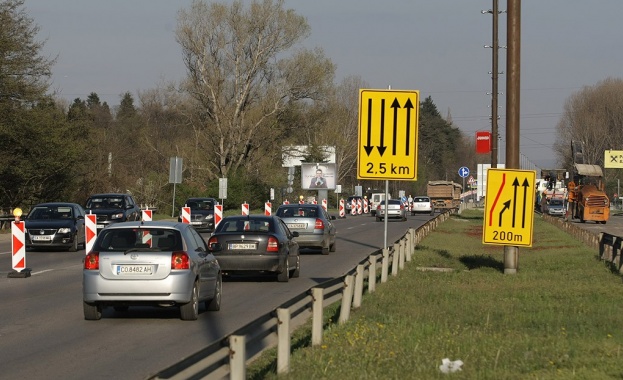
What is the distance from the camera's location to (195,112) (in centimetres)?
7438

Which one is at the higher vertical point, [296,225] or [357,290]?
[296,225]

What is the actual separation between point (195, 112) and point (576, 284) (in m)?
56.1

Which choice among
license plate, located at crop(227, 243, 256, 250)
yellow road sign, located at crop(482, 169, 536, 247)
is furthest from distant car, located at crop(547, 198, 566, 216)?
license plate, located at crop(227, 243, 256, 250)

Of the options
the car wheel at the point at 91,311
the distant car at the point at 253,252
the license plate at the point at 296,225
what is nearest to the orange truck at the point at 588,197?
the license plate at the point at 296,225

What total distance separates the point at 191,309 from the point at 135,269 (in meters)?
0.93

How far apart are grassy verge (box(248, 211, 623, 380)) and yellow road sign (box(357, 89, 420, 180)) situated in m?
2.04

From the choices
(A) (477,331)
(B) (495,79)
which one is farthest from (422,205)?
(A) (477,331)

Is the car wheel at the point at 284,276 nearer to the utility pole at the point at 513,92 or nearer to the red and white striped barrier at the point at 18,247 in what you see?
the utility pole at the point at 513,92

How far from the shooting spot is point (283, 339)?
9656mm

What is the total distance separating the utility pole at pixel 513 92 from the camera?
76.4 feet

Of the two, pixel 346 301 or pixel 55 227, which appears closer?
pixel 346 301

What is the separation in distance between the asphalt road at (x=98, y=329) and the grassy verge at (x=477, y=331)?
1413 mm

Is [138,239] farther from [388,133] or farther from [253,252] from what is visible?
[253,252]

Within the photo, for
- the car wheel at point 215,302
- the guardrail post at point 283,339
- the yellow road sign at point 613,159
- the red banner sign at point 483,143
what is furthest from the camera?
the yellow road sign at point 613,159
